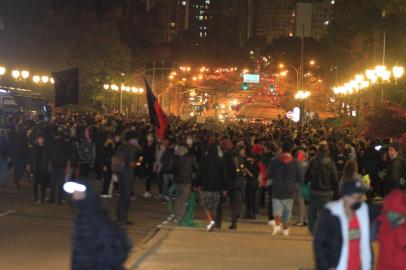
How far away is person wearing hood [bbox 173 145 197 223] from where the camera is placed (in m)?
14.4

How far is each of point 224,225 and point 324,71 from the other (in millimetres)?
74670

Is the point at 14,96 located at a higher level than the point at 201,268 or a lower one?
higher

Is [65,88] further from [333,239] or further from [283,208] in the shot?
[333,239]

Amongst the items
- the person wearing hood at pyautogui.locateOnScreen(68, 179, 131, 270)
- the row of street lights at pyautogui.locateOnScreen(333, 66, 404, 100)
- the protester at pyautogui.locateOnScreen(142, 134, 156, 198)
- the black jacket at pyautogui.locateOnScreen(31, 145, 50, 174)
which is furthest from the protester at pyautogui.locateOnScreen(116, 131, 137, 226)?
the row of street lights at pyautogui.locateOnScreen(333, 66, 404, 100)

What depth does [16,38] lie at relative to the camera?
5309cm

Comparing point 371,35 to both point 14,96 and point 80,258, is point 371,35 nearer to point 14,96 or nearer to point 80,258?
point 14,96

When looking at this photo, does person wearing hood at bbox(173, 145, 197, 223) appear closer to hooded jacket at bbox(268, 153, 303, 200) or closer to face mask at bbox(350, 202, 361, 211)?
hooded jacket at bbox(268, 153, 303, 200)

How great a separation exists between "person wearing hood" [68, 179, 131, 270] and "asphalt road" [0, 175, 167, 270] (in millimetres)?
4450

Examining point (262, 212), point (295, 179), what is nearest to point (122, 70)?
point (262, 212)

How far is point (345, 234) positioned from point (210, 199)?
731 centimetres

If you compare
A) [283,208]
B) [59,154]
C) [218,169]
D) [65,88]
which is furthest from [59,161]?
[65,88]

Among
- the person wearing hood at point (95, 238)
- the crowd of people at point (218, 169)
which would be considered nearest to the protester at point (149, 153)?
the crowd of people at point (218, 169)

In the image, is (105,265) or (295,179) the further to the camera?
(295,179)

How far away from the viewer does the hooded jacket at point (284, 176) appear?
13.0 meters
